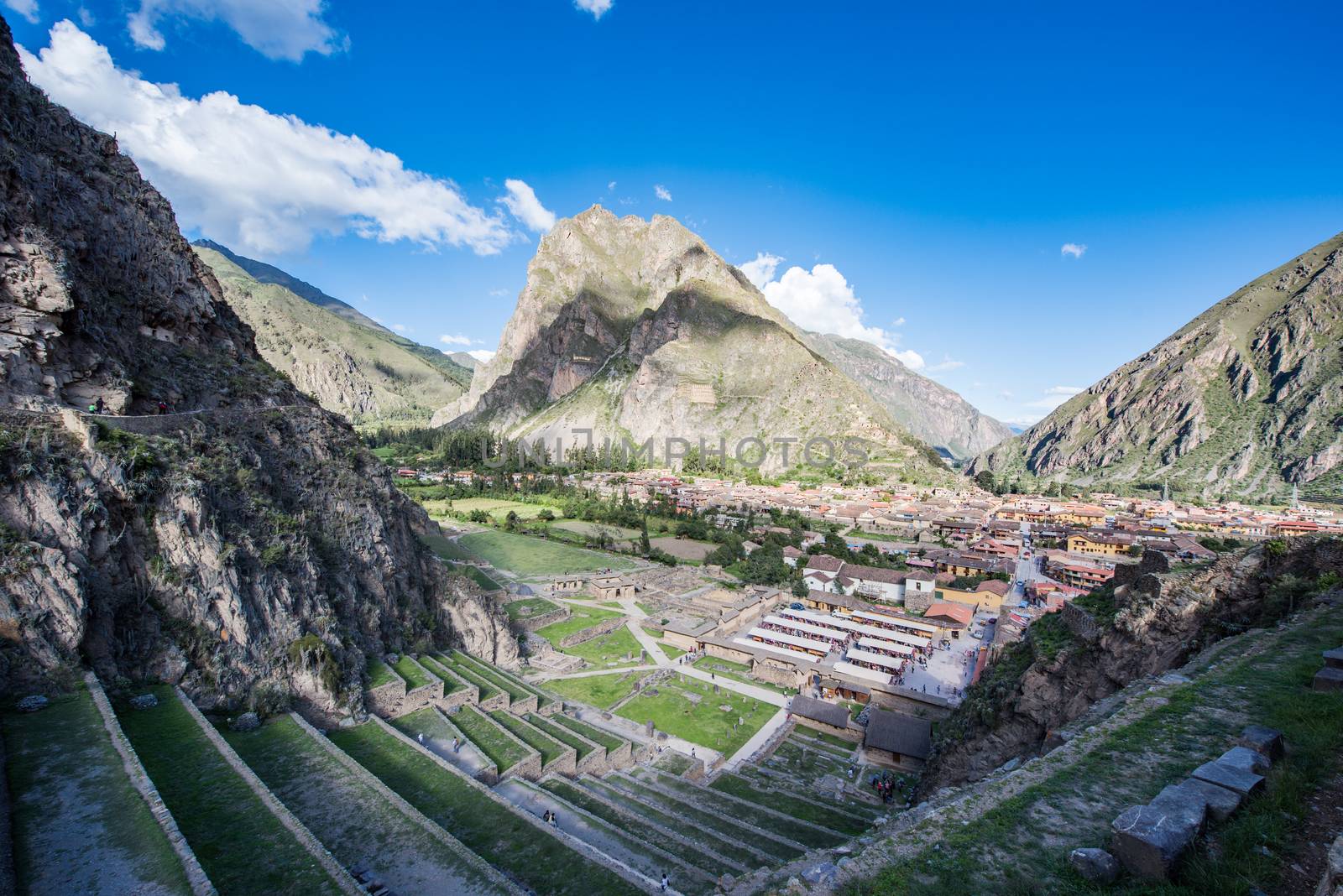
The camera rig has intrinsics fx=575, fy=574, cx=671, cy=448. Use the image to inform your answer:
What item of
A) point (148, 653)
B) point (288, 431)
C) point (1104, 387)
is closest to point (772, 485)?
point (288, 431)

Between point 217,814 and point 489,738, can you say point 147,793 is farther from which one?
point 489,738

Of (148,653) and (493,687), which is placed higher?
(148,653)

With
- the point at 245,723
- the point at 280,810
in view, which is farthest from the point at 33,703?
the point at 280,810

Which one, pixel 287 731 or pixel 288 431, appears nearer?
pixel 287 731

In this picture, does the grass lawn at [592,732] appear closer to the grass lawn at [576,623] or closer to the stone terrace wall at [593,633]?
the grass lawn at [576,623]

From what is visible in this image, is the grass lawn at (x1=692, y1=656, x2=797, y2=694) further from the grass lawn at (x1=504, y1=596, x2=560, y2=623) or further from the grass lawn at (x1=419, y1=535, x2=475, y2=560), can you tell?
the grass lawn at (x1=419, y1=535, x2=475, y2=560)

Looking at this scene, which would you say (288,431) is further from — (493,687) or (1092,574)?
(1092,574)
